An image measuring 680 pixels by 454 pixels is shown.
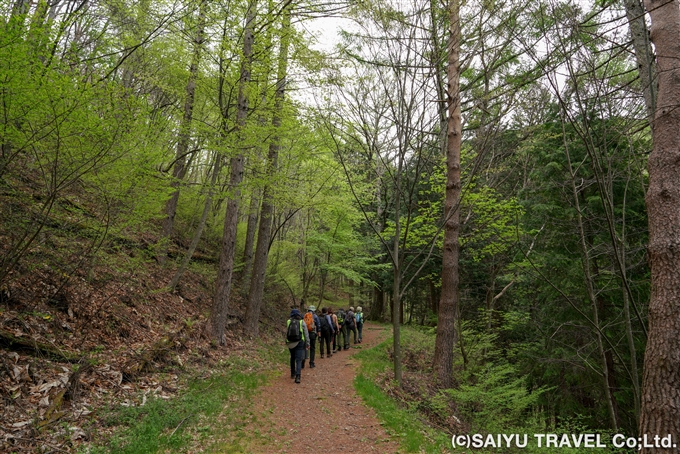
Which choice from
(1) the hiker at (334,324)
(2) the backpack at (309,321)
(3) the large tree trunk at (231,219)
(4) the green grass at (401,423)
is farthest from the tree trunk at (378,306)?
(3) the large tree trunk at (231,219)

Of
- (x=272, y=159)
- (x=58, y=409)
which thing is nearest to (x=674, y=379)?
(x=58, y=409)

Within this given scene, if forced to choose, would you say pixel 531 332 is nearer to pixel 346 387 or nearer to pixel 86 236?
pixel 346 387

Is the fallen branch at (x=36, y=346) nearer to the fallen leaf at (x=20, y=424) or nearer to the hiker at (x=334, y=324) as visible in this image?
the fallen leaf at (x=20, y=424)

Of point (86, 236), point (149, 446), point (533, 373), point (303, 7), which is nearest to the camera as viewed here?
point (149, 446)

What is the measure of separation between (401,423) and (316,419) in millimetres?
1426

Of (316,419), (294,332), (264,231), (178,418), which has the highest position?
(264,231)

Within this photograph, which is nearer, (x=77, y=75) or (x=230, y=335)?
(x=77, y=75)

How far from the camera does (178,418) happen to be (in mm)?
4938

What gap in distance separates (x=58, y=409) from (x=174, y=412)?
4.52 feet

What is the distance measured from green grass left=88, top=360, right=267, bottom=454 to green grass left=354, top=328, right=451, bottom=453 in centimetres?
226

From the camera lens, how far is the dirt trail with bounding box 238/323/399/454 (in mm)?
4973

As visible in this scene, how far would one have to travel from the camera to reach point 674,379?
3.49m

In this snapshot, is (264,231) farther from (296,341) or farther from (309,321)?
(296,341)

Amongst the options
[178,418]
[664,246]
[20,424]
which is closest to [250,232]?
[178,418]
